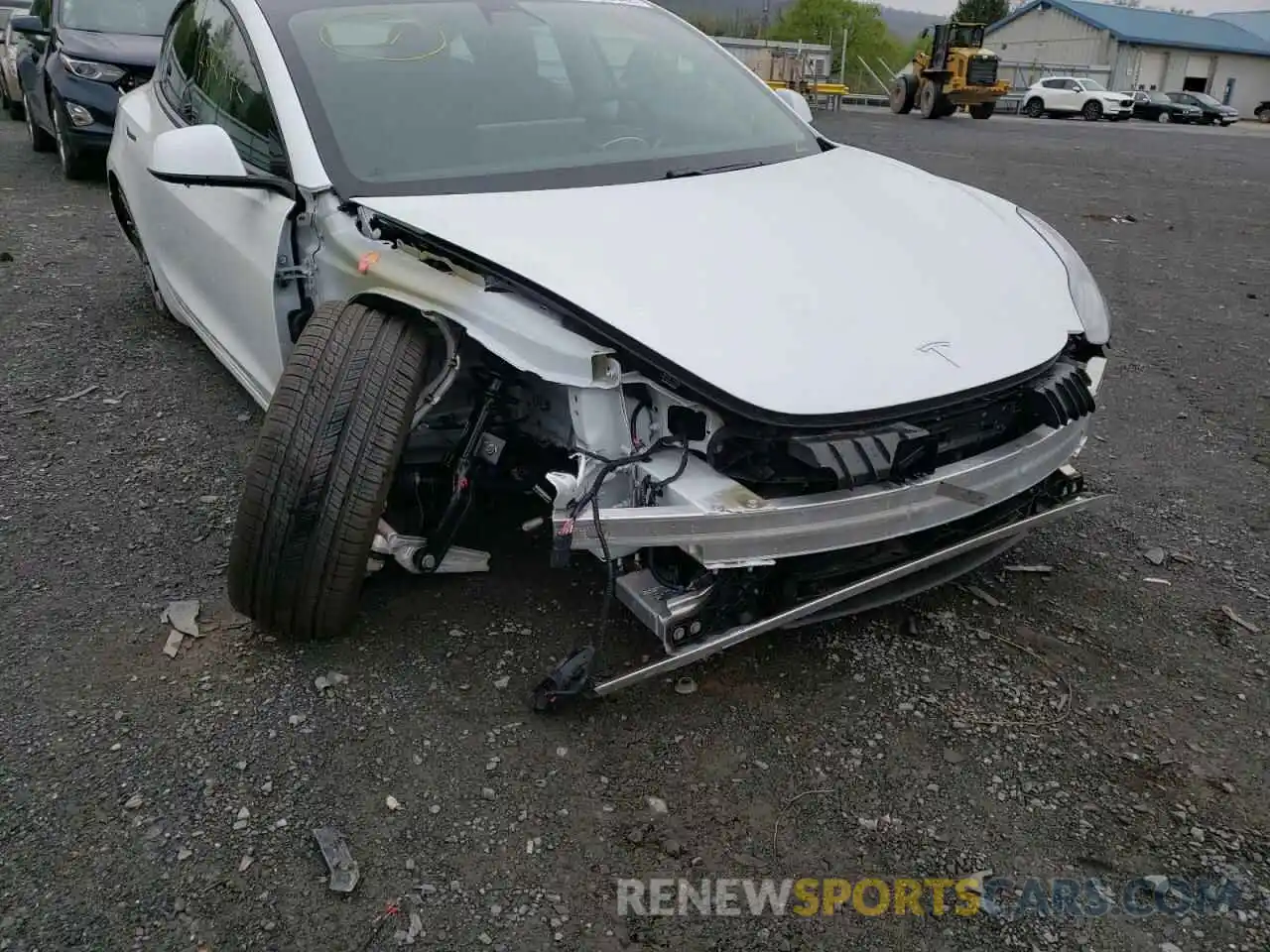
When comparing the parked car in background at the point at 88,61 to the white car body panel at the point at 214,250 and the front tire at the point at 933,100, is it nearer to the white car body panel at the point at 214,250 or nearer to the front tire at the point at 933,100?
the white car body panel at the point at 214,250

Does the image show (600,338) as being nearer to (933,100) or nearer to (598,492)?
(598,492)

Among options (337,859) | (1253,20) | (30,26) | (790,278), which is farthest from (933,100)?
(1253,20)

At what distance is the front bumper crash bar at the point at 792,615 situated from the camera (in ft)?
7.15

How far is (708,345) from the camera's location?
2162mm

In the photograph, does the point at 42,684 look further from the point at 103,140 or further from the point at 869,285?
the point at 103,140

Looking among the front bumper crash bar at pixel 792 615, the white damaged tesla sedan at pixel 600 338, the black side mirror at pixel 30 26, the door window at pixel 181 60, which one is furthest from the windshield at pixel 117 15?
the front bumper crash bar at pixel 792 615

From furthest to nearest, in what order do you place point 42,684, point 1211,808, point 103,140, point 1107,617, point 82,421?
point 103,140 < point 82,421 < point 1107,617 < point 42,684 < point 1211,808

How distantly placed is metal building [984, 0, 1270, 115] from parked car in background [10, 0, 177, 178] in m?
47.8

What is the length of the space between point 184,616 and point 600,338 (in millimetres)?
1413

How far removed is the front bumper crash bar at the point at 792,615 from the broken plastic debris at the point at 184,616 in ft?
3.70

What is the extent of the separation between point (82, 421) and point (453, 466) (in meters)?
2.13

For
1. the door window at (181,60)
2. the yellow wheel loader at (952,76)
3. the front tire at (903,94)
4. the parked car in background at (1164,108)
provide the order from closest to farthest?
1. the door window at (181,60)
2. the yellow wheel loader at (952,76)
3. the front tire at (903,94)
4. the parked car in background at (1164,108)

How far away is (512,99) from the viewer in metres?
3.14

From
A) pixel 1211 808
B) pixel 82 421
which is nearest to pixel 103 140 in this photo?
pixel 82 421
